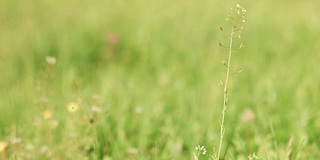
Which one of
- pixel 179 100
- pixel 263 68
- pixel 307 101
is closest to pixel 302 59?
pixel 263 68

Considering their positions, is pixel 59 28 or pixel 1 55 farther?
pixel 59 28

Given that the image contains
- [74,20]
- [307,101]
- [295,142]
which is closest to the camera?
[295,142]

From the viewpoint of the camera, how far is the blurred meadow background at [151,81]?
2365 mm

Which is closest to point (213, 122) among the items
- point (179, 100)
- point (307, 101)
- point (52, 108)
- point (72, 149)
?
point (179, 100)

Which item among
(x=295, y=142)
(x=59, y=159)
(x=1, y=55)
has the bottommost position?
(x=1, y=55)

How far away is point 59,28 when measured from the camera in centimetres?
425

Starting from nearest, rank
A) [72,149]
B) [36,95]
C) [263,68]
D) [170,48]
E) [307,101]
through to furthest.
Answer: [72,149]
[307,101]
[36,95]
[263,68]
[170,48]

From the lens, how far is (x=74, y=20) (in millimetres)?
4570

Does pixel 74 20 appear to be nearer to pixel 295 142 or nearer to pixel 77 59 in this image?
pixel 77 59

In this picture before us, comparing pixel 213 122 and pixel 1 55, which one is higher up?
pixel 213 122

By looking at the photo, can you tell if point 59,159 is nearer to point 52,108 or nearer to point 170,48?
point 52,108

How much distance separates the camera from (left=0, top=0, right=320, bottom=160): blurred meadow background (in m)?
2.37

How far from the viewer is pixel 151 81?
350 cm

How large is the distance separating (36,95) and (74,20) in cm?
159
